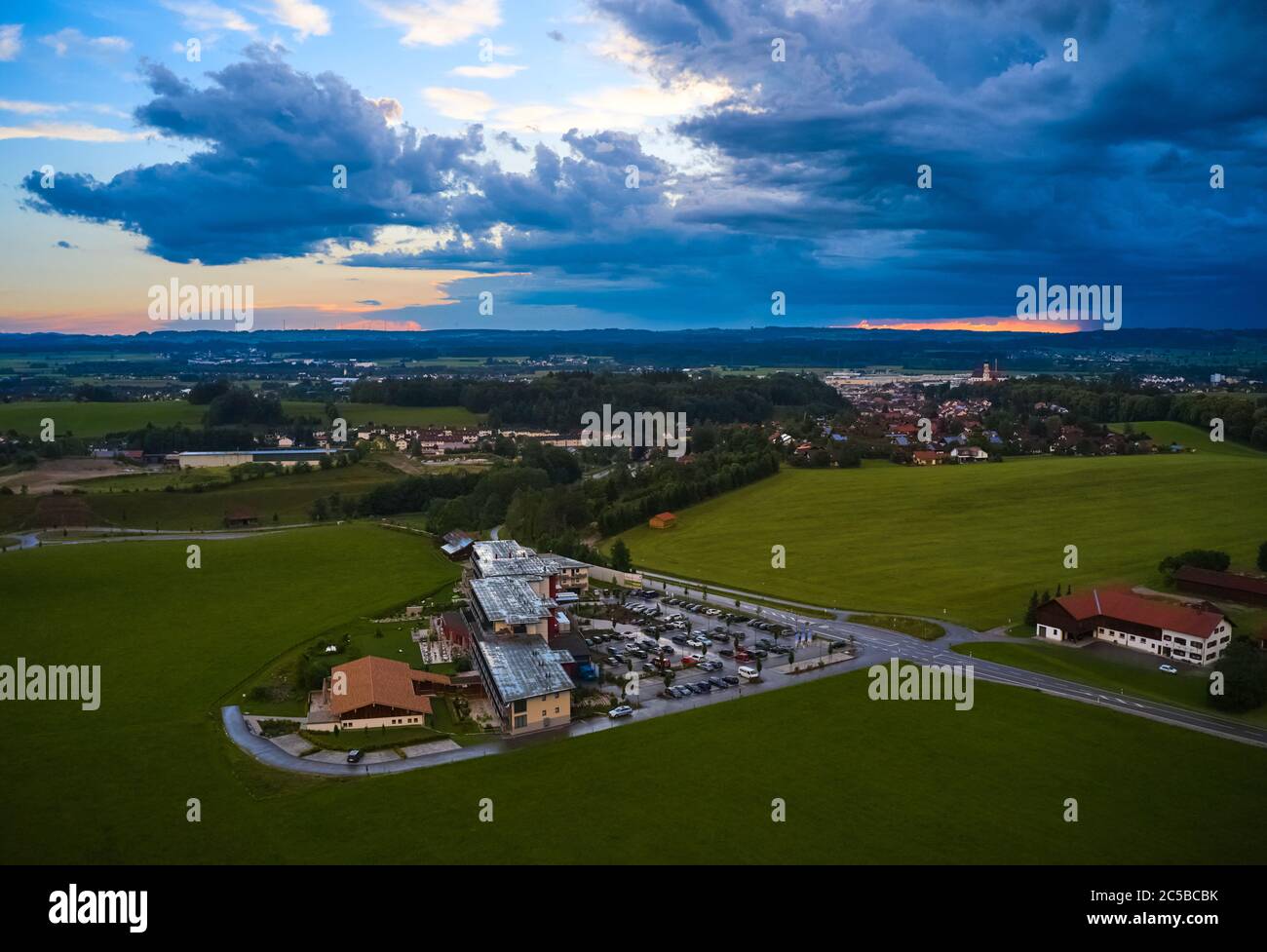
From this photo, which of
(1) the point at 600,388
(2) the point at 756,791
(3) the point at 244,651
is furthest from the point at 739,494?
(1) the point at 600,388

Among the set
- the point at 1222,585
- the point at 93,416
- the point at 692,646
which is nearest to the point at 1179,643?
the point at 1222,585

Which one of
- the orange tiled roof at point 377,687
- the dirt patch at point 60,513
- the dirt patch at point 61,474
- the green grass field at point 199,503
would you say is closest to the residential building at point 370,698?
the orange tiled roof at point 377,687

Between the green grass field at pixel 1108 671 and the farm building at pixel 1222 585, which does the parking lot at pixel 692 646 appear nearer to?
the green grass field at pixel 1108 671


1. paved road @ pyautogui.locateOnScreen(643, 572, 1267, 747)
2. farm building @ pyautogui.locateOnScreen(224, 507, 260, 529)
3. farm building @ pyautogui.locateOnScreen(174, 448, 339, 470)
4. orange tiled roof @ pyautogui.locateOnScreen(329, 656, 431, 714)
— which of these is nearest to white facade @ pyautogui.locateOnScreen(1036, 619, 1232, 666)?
paved road @ pyautogui.locateOnScreen(643, 572, 1267, 747)

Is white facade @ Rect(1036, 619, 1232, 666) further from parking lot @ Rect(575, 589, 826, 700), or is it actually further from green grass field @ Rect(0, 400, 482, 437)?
green grass field @ Rect(0, 400, 482, 437)

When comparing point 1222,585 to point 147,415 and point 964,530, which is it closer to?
point 964,530
